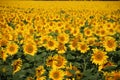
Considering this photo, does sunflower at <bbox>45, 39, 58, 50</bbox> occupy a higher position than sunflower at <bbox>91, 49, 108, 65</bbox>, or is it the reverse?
sunflower at <bbox>45, 39, 58, 50</bbox>

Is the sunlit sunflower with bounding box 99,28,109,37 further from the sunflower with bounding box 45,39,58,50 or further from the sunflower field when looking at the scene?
the sunflower with bounding box 45,39,58,50

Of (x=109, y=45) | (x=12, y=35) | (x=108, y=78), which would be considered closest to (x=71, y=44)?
(x=109, y=45)

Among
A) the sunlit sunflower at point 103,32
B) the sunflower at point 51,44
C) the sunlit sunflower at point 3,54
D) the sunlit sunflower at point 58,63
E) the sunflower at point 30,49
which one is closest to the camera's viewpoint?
the sunlit sunflower at point 58,63

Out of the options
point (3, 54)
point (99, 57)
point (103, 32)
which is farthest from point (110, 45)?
point (3, 54)

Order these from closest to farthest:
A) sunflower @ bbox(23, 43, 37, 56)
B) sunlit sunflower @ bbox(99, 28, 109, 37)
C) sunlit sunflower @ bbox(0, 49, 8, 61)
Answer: sunlit sunflower @ bbox(0, 49, 8, 61)
sunflower @ bbox(23, 43, 37, 56)
sunlit sunflower @ bbox(99, 28, 109, 37)

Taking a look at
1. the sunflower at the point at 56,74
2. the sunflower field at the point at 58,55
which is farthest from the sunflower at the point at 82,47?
the sunflower at the point at 56,74

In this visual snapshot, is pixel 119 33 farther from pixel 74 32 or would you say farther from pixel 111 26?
pixel 74 32

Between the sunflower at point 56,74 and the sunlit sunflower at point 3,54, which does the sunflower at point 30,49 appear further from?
the sunflower at point 56,74

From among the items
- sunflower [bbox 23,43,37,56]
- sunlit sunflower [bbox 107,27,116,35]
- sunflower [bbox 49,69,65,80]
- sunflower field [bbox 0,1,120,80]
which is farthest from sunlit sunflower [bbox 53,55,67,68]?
sunlit sunflower [bbox 107,27,116,35]

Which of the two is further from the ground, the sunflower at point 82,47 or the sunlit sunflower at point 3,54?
the sunflower at point 82,47

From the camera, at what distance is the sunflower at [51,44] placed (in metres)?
5.47

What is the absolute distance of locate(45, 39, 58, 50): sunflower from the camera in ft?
17.9

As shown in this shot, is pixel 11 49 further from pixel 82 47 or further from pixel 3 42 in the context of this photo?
pixel 82 47

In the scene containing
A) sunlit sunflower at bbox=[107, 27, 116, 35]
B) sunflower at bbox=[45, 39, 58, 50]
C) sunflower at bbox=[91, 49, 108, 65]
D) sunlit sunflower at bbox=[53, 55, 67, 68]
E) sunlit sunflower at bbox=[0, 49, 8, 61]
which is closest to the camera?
sunlit sunflower at bbox=[53, 55, 67, 68]
